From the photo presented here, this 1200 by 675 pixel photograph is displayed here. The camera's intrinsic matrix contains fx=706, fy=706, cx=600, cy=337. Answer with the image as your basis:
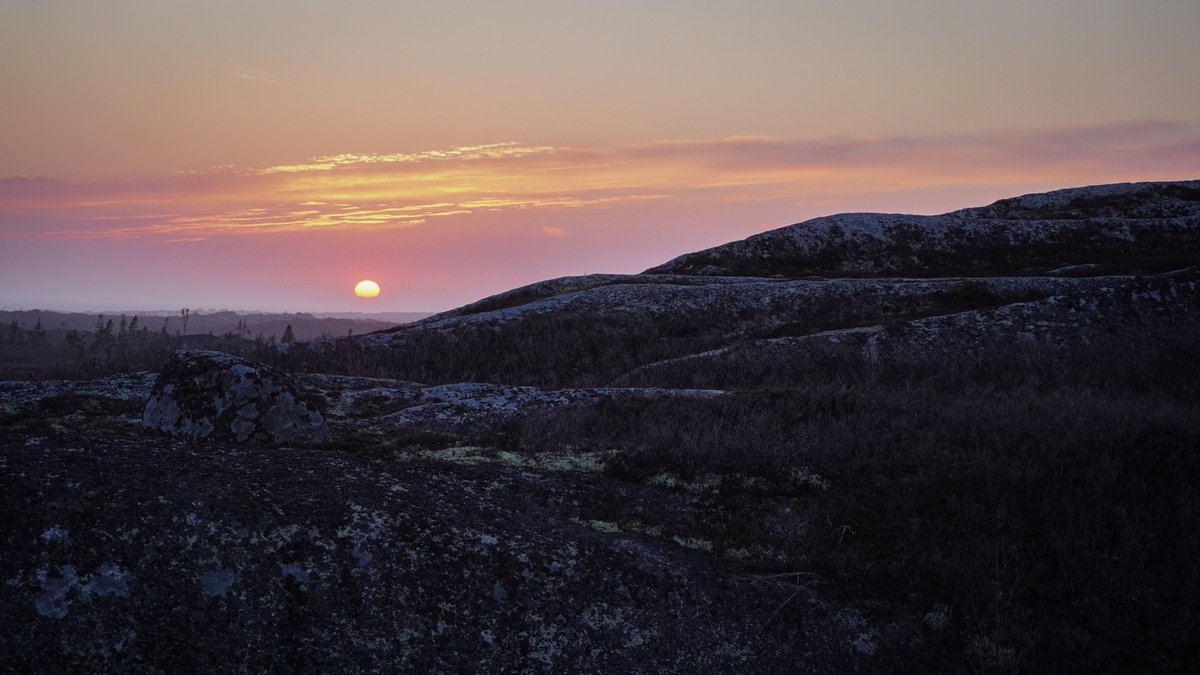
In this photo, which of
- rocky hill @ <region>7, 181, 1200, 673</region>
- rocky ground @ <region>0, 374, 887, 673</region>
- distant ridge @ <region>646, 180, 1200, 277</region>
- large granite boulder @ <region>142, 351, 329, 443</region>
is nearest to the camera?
rocky ground @ <region>0, 374, 887, 673</region>

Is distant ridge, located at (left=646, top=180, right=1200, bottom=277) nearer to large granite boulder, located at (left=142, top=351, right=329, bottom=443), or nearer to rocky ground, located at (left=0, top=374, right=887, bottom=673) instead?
large granite boulder, located at (left=142, top=351, right=329, bottom=443)

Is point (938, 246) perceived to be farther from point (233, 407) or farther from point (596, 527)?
point (233, 407)

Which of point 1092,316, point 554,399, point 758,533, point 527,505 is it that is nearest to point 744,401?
point 554,399

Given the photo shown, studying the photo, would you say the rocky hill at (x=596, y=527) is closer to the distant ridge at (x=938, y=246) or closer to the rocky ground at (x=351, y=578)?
the rocky ground at (x=351, y=578)

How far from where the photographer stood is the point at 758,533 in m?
8.42

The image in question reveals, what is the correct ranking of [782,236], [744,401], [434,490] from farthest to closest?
1. [782,236]
2. [744,401]
3. [434,490]

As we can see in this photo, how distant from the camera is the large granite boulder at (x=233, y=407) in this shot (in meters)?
10.5

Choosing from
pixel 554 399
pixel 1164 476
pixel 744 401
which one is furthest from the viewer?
pixel 554 399

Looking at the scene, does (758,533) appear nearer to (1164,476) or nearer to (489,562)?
(489,562)

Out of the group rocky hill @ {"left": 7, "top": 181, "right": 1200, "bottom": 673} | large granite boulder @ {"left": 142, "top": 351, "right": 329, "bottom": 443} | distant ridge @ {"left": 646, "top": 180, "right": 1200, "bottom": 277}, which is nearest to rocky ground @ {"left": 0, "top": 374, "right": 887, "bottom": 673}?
rocky hill @ {"left": 7, "top": 181, "right": 1200, "bottom": 673}

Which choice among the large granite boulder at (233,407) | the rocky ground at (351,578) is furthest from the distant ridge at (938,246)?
the rocky ground at (351,578)

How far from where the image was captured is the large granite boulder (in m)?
10.5

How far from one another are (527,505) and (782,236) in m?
39.4

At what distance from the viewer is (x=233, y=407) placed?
1056cm
